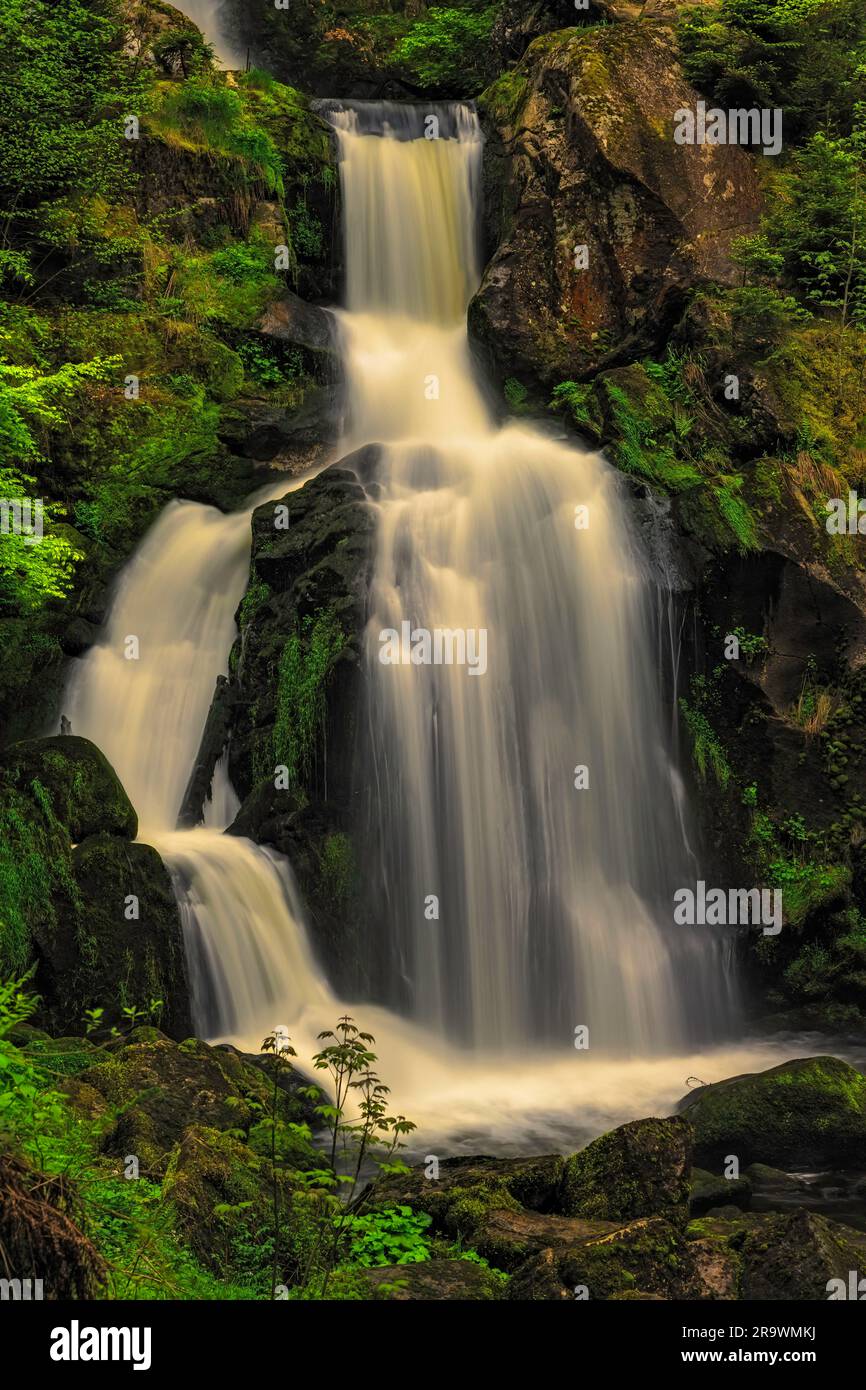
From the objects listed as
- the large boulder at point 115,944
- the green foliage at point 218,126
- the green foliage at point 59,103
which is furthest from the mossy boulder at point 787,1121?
the green foliage at point 218,126

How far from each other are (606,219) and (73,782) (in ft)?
33.8

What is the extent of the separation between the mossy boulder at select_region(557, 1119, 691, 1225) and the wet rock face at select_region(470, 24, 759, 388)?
1079cm

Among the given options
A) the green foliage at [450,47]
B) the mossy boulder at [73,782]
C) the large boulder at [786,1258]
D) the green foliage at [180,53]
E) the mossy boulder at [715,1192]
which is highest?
the green foliage at [450,47]

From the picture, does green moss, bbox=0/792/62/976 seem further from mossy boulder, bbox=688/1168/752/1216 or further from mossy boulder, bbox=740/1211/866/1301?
mossy boulder, bbox=740/1211/866/1301

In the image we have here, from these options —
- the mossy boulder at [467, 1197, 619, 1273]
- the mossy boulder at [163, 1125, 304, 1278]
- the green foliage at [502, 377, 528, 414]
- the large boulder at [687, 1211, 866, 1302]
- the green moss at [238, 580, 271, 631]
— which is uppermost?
the green foliage at [502, 377, 528, 414]

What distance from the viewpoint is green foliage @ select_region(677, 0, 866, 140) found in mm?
16547

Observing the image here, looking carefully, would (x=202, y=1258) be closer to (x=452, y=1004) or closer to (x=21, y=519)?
(x=452, y=1004)

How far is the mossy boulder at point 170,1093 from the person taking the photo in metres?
6.52

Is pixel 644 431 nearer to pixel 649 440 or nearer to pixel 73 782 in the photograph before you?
pixel 649 440

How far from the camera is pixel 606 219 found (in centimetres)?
1591

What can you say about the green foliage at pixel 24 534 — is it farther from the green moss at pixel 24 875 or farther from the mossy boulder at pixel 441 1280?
the mossy boulder at pixel 441 1280

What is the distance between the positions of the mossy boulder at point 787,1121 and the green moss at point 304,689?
4.55m

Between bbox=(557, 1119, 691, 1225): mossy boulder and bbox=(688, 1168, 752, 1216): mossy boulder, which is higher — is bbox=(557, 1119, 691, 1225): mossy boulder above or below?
above

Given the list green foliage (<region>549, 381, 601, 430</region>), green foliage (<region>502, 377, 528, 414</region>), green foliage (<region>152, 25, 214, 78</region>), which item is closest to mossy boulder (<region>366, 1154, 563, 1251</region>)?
green foliage (<region>549, 381, 601, 430</region>)
